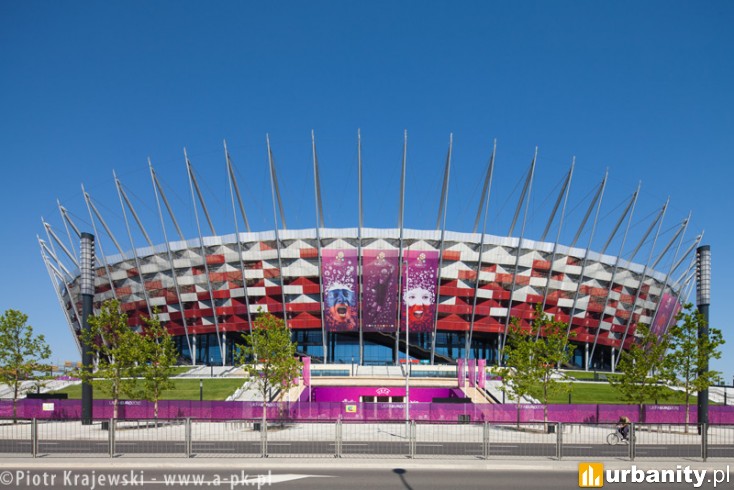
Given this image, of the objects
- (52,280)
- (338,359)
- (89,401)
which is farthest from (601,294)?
(52,280)

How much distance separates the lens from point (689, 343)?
131 feet

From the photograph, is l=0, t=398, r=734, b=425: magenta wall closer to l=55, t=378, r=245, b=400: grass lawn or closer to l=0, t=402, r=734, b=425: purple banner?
l=0, t=402, r=734, b=425: purple banner

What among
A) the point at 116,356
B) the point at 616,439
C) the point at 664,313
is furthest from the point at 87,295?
the point at 664,313

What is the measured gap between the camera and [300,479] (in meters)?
16.8

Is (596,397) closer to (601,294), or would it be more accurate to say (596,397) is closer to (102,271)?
(601,294)

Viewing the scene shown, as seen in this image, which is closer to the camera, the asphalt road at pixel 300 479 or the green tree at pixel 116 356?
the asphalt road at pixel 300 479

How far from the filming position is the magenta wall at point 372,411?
3984 centimetres

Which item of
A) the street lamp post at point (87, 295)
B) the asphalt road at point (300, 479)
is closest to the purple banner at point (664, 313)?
Answer: the street lamp post at point (87, 295)

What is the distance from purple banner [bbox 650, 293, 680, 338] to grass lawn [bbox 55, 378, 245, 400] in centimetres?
6717

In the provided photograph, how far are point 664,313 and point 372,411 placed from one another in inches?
2818

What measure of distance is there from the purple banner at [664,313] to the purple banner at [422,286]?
38719mm

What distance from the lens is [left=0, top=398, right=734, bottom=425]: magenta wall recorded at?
3984cm

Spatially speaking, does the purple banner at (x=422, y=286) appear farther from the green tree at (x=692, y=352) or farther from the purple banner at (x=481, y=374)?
the green tree at (x=692, y=352)

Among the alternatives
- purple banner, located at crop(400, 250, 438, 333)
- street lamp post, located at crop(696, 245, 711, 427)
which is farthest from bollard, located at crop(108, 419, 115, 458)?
purple banner, located at crop(400, 250, 438, 333)
